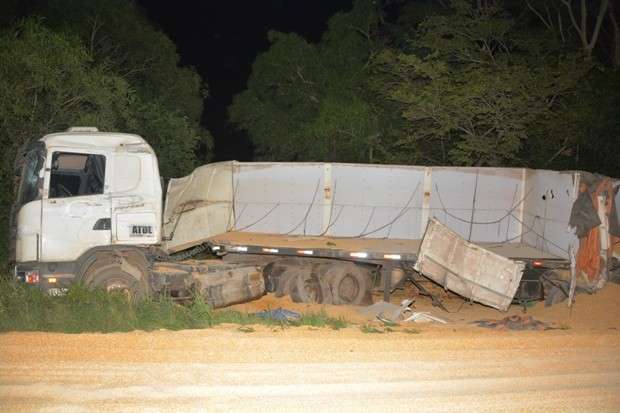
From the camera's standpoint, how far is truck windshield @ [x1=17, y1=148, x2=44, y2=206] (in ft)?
27.0

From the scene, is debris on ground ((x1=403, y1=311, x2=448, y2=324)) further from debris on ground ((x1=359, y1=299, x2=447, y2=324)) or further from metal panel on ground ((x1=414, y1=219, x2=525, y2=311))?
metal panel on ground ((x1=414, y1=219, x2=525, y2=311))

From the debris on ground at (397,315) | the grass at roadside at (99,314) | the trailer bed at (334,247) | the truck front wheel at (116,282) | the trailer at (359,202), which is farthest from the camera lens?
the trailer at (359,202)

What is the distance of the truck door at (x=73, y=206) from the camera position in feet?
27.2

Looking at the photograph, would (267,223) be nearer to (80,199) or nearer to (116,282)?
(116,282)

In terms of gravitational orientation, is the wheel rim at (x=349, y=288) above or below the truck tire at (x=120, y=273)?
below

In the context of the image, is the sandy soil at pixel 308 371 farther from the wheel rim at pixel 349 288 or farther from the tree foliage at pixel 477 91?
the tree foliage at pixel 477 91

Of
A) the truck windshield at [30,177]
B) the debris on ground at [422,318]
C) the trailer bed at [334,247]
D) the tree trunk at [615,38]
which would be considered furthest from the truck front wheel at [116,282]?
the tree trunk at [615,38]

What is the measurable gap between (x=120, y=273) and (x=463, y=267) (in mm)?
5308

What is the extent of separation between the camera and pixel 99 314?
7.59 meters

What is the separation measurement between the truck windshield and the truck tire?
117cm

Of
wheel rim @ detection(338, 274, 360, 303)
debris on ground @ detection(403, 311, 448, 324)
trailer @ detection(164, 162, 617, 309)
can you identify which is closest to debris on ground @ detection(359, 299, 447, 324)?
debris on ground @ detection(403, 311, 448, 324)

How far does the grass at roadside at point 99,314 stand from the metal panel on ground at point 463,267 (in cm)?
222

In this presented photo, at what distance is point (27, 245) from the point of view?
26.9 feet

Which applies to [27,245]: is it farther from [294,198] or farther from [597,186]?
[597,186]
